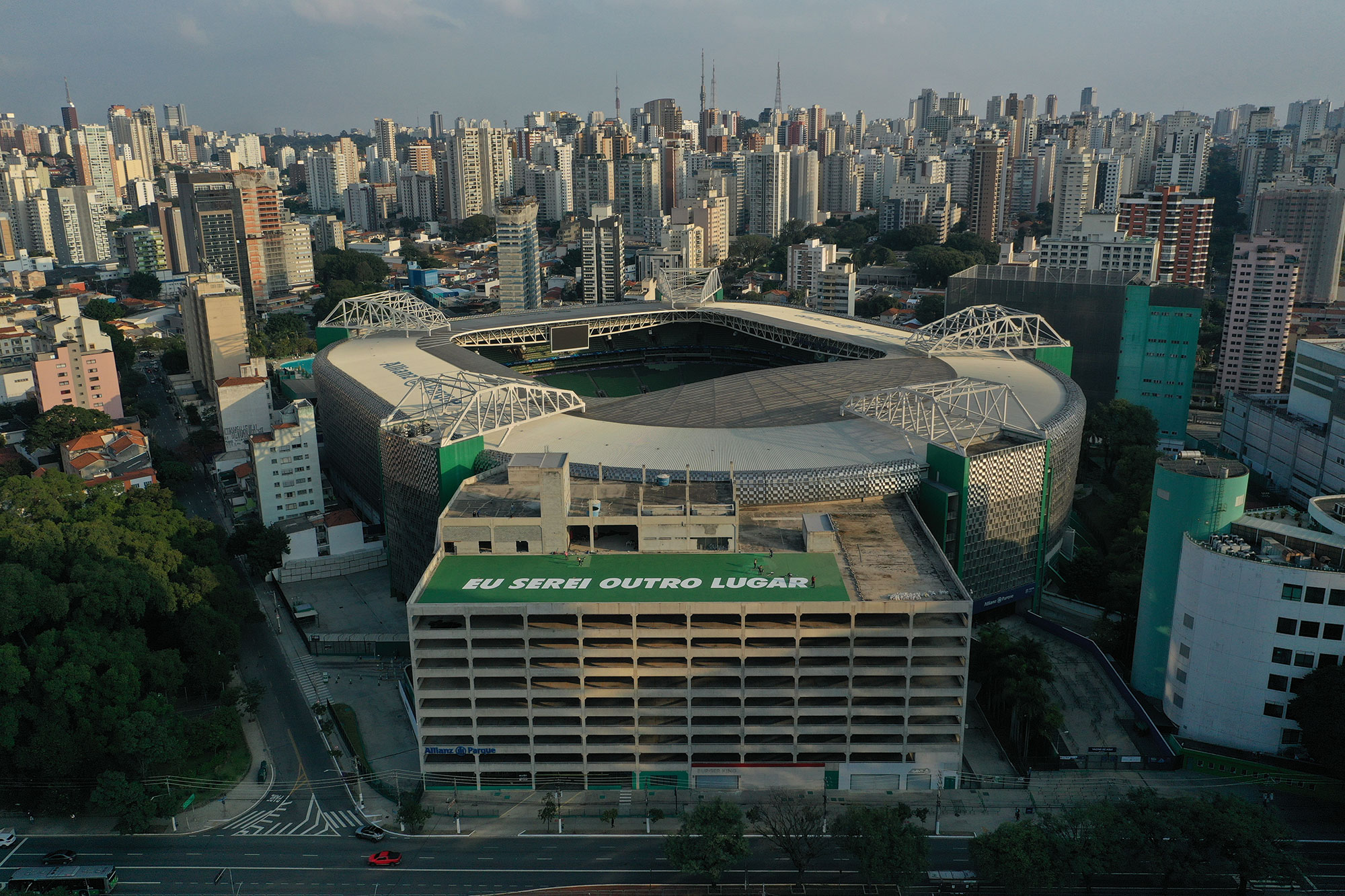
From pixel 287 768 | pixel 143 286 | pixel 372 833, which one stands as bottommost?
pixel 287 768

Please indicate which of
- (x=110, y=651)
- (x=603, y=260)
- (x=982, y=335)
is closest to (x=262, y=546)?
(x=110, y=651)

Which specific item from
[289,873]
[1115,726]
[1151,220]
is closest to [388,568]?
[289,873]

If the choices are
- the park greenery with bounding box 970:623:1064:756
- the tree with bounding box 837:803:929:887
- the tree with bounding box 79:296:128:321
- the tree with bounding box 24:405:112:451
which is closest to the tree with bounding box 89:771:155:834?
the tree with bounding box 837:803:929:887

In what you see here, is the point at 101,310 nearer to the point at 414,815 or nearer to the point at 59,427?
the point at 59,427

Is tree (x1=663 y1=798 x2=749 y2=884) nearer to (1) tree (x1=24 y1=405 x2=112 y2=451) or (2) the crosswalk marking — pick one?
(2) the crosswalk marking

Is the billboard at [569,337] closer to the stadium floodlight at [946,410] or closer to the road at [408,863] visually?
the stadium floodlight at [946,410]

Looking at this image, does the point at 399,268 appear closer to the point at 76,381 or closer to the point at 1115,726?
the point at 76,381
